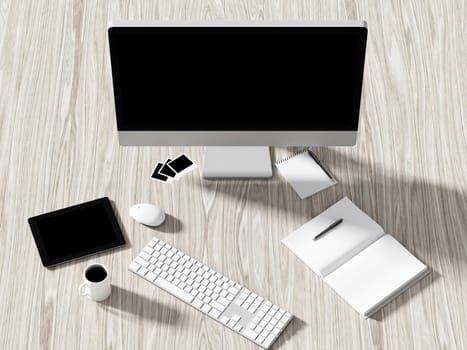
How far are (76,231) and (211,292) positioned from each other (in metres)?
0.40

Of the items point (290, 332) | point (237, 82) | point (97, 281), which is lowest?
point (290, 332)

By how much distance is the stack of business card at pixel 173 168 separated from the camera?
2.29m

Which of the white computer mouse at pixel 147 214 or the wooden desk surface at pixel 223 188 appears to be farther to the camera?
the white computer mouse at pixel 147 214

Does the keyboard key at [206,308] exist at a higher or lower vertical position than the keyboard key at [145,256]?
lower

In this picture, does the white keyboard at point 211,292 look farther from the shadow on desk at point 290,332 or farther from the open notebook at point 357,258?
the open notebook at point 357,258

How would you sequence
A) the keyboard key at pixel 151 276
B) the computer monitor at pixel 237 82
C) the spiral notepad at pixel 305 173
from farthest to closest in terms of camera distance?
the spiral notepad at pixel 305 173, the keyboard key at pixel 151 276, the computer monitor at pixel 237 82

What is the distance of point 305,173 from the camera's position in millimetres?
2305

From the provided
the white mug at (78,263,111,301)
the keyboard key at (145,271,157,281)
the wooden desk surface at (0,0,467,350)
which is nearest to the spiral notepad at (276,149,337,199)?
the wooden desk surface at (0,0,467,350)

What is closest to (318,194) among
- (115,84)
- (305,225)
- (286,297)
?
(305,225)

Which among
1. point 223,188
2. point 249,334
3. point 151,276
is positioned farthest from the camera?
point 223,188

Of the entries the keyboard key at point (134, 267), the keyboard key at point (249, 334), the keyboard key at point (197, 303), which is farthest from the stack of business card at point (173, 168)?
the keyboard key at point (249, 334)

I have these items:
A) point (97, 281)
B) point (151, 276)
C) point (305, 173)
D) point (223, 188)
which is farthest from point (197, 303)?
point (305, 173)

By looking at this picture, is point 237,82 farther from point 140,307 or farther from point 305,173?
point 140,307

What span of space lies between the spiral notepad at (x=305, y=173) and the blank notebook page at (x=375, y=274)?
0.23 m
